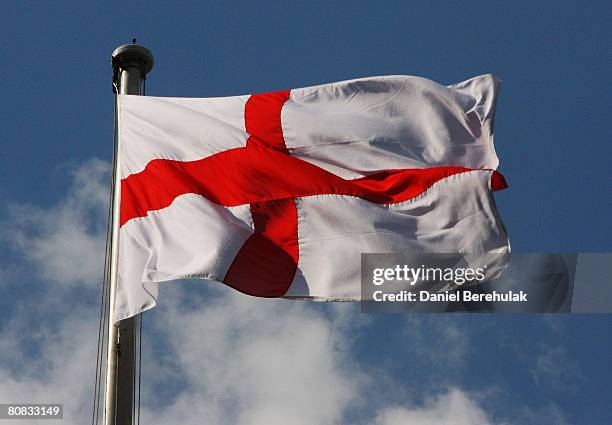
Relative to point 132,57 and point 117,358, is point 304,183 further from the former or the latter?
point 117,358

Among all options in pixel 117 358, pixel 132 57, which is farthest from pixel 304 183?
pixel 117 358

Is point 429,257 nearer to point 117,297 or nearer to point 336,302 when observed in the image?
point 336,302

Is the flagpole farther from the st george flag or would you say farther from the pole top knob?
the pole top knob

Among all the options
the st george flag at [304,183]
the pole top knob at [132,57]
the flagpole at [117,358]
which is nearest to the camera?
the flagpole at [117,358]

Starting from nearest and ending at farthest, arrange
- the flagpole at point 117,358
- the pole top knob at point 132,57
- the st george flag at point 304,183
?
the flagpole at point 117,358
the st george flag at point 304,183
the pole top knob at point 132,57

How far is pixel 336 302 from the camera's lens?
503 inches

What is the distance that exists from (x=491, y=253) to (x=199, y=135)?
11.8ft

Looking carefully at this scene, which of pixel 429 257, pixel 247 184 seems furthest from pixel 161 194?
pixel 429 257

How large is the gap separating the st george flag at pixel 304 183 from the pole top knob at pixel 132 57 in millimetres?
386

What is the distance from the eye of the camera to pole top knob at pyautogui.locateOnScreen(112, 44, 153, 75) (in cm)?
1348

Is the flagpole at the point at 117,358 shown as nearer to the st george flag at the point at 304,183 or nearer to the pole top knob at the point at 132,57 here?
the st george flag at the point at 304,183

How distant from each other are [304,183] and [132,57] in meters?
2.36

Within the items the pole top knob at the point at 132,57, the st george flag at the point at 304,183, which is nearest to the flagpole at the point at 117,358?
the st george flag at the point at 304,183

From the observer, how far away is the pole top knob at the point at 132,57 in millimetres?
13477
